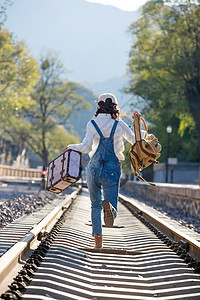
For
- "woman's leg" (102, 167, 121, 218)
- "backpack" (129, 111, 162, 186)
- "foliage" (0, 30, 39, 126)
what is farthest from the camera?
"foliage" (0, 30, 39, 126)

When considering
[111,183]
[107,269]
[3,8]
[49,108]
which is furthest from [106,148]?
[49,108]

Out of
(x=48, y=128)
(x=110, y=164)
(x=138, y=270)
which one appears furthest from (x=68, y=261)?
(x=48, y=128)

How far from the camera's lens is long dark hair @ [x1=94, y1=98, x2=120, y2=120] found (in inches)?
204

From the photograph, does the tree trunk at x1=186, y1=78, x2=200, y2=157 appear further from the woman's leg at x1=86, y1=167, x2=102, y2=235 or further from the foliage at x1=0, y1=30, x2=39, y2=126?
the woman's leg at x1=86, y1=167, x2=102, y2=235

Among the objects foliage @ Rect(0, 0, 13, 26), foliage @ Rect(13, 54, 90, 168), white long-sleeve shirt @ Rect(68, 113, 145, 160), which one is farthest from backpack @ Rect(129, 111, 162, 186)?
foliage @ Rect(13, 54, 90, 168)

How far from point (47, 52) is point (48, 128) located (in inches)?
365

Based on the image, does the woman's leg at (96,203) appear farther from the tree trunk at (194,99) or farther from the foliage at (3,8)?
the tree trunk at (194,99)

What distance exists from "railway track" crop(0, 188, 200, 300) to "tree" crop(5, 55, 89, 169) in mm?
47575

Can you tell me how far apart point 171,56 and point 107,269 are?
98.7 feet

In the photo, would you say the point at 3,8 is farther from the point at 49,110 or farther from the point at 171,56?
the point at 49,110

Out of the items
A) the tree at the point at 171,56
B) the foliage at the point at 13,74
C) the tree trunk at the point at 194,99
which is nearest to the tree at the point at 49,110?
the foliage at the point at 13,74

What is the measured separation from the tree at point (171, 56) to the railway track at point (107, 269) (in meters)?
27.7

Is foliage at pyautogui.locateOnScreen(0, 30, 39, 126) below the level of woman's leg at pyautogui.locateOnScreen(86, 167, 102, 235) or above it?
above

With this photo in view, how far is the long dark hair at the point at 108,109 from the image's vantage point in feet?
17.0
